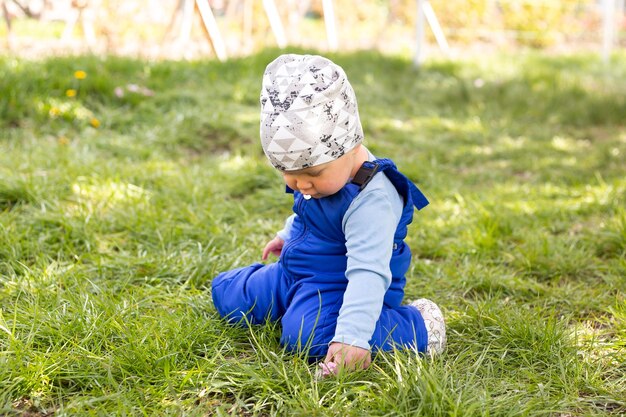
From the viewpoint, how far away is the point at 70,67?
16.9ft

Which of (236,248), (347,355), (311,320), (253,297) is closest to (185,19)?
(236,248)

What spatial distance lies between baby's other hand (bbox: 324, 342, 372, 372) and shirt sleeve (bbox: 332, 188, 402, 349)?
2cm

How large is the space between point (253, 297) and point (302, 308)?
231mm

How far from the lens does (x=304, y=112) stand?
6.25ft

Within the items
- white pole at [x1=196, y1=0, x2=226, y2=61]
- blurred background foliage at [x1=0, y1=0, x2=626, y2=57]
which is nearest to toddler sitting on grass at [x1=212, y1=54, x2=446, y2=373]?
blurred background foliage at [x1=0, y1=0, x2=626, y2=57]

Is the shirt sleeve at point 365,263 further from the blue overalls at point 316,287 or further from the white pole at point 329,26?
the white pole at point 329,26

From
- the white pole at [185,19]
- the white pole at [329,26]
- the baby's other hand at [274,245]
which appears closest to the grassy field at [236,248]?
the baby's other hand at [274,245]

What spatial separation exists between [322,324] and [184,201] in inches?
65.0

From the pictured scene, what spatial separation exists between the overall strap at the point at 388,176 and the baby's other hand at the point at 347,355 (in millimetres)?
492

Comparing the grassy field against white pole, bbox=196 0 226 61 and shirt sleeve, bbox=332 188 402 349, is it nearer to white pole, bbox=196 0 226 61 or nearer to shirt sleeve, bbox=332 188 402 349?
shirt sleeve, bbox=332 188 402 349

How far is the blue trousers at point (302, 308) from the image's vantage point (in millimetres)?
2092

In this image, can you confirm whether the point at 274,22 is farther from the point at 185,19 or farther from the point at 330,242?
the point at 330,242

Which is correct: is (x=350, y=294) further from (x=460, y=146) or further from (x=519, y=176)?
(x=460, y=146)

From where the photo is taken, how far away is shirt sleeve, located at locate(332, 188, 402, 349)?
1.96 m
